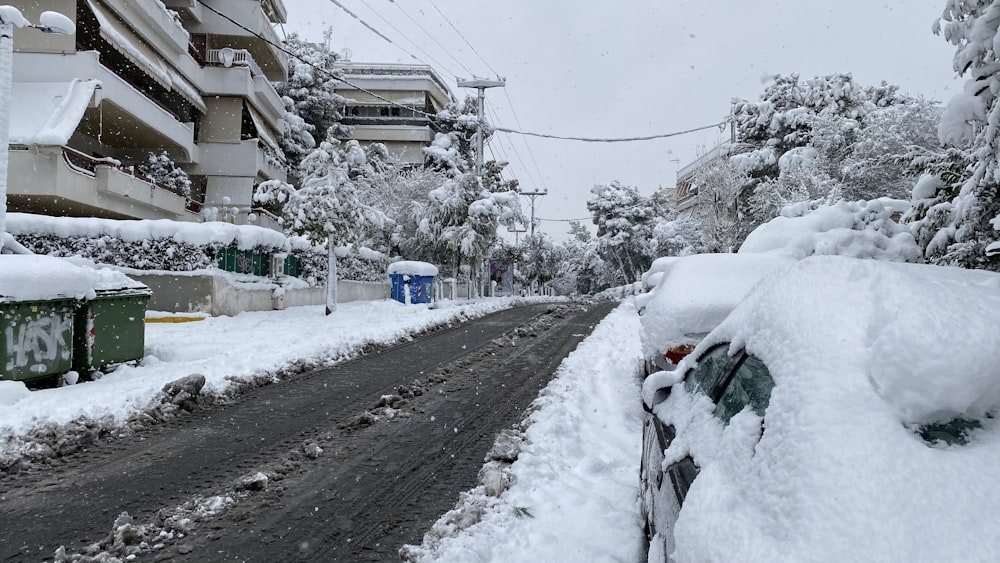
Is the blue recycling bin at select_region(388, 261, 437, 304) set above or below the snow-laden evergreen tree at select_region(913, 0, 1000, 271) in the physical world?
below

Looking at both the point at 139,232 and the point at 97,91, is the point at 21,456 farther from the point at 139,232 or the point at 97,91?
the point at 97,91

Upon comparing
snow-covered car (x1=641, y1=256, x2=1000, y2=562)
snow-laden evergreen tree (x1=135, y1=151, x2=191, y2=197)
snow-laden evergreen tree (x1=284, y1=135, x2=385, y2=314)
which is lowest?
snow-covered car (x1=641, y1=256, x2=1000, y2=562)

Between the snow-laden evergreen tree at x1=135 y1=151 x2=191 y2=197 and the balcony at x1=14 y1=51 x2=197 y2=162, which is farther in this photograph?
the snow-laden evergreen tree at x1=135 y1=151 x2=191 y2=197

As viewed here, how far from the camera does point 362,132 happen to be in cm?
5172

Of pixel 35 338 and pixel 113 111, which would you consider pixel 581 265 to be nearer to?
pixel 113 111

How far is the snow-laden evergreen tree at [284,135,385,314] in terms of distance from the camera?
665 inches

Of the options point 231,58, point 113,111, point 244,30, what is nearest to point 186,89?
point 231,58

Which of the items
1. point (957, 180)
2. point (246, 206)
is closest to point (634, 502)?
point (957, 180)

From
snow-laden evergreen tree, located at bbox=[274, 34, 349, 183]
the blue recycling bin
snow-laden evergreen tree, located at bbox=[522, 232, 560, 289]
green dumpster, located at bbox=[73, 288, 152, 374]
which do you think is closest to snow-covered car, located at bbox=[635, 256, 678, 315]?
green dumpster, located at bbox=[73, 288, 152, 374]

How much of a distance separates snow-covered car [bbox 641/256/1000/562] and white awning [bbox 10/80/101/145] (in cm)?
1841

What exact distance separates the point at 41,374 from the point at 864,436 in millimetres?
8861

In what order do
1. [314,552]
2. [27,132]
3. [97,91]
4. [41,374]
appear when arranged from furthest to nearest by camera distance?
[97,91], [27,132], [41,374], [314,552]

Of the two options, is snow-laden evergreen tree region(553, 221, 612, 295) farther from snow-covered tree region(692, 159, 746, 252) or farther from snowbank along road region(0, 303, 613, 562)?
snowbank along road region(0, 303, 613, 562)

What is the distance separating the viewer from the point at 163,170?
24.1m
